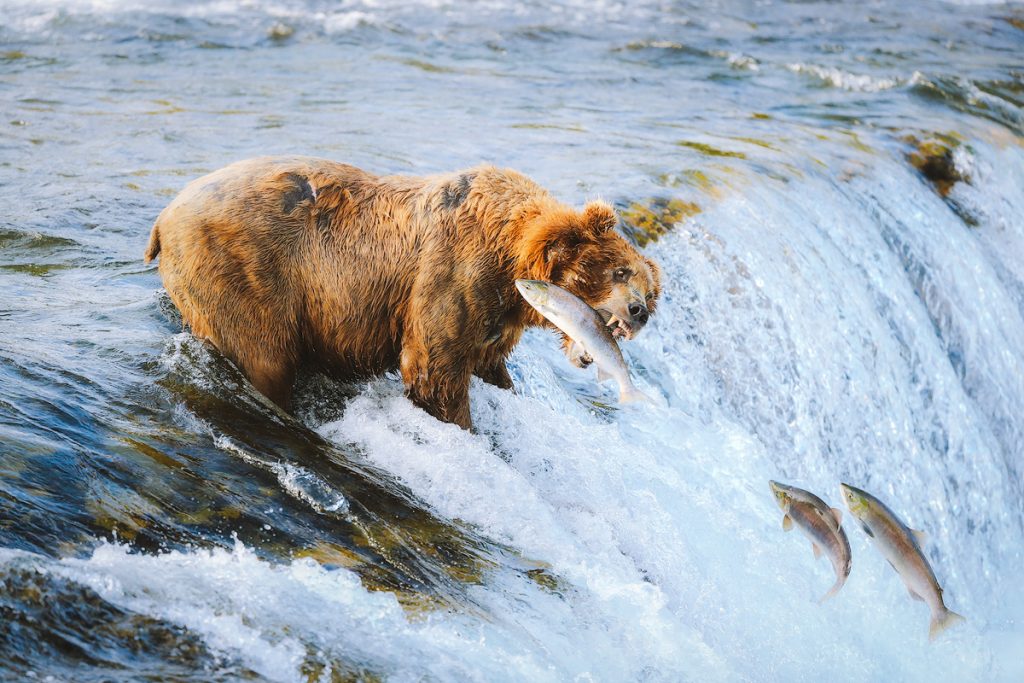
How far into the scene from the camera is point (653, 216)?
6.99 metres

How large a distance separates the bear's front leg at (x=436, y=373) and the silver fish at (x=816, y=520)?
3.91 feet

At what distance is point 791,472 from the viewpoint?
21.1ft

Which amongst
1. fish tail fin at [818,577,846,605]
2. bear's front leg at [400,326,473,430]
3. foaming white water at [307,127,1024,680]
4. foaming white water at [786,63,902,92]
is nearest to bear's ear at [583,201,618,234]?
bear's front leg at [400,326,473,430]

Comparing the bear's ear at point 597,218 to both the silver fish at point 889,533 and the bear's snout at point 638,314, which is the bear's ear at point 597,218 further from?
the silver fish at point 889,533

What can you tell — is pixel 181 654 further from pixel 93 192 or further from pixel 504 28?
pixel 504 28

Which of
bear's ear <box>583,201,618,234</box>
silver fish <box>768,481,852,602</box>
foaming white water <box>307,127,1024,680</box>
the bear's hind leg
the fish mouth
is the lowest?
foaming white water <box>307,127,1024,680</box>

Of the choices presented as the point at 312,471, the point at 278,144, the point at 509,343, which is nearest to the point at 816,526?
the point at 509,343

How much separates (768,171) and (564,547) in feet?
16.3

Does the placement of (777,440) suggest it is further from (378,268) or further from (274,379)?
(274,379)

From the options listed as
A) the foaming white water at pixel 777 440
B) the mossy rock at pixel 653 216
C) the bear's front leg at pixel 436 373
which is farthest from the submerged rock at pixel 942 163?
the bear's front leg at pixel 436 373

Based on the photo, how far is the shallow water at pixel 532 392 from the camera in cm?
333

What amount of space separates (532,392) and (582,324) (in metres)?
1.32

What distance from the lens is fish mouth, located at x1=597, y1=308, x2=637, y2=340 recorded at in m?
4.32

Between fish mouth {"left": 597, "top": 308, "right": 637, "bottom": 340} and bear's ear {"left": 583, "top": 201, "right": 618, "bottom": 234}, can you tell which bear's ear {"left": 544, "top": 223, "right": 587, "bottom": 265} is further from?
fish mouth {"left": 597, "top": 308, "right": 637, "bottom": 340}
